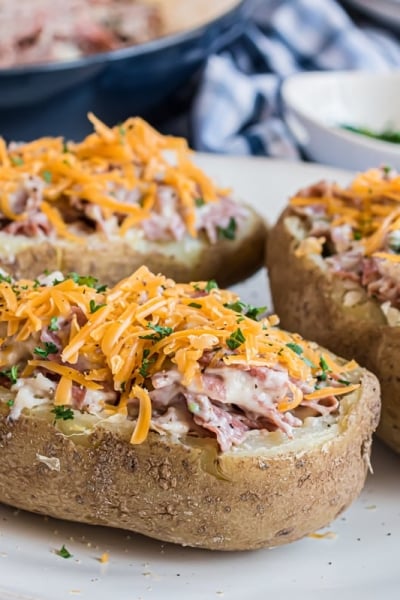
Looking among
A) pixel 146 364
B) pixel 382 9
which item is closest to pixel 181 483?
pixel 146 364

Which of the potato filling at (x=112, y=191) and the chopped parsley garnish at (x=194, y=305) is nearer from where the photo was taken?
the chopped parsley garnish at (x=194, y=305)

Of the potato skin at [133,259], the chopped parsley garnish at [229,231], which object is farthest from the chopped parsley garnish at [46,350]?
the chopped parsley garnish at [229,231]

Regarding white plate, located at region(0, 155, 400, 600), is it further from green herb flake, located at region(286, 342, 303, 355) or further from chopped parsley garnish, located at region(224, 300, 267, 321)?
chopped parsley garnish, located at region(224, 300, 267, 321)

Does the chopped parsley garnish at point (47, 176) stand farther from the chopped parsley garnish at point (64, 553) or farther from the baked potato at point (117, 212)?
the chopped parsley garnish at point (64, 553)

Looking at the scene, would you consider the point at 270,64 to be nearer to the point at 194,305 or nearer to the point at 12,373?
the point at 194,305

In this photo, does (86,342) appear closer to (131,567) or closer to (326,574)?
(131,567)

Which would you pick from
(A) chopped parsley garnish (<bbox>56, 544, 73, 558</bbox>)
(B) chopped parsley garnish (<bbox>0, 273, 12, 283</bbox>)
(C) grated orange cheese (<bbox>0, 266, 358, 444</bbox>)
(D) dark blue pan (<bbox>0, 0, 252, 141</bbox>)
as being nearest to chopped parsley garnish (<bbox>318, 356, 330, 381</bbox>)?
(C) grated orange cheese (<bbox>0, 266, 358, 444</bbox>)
